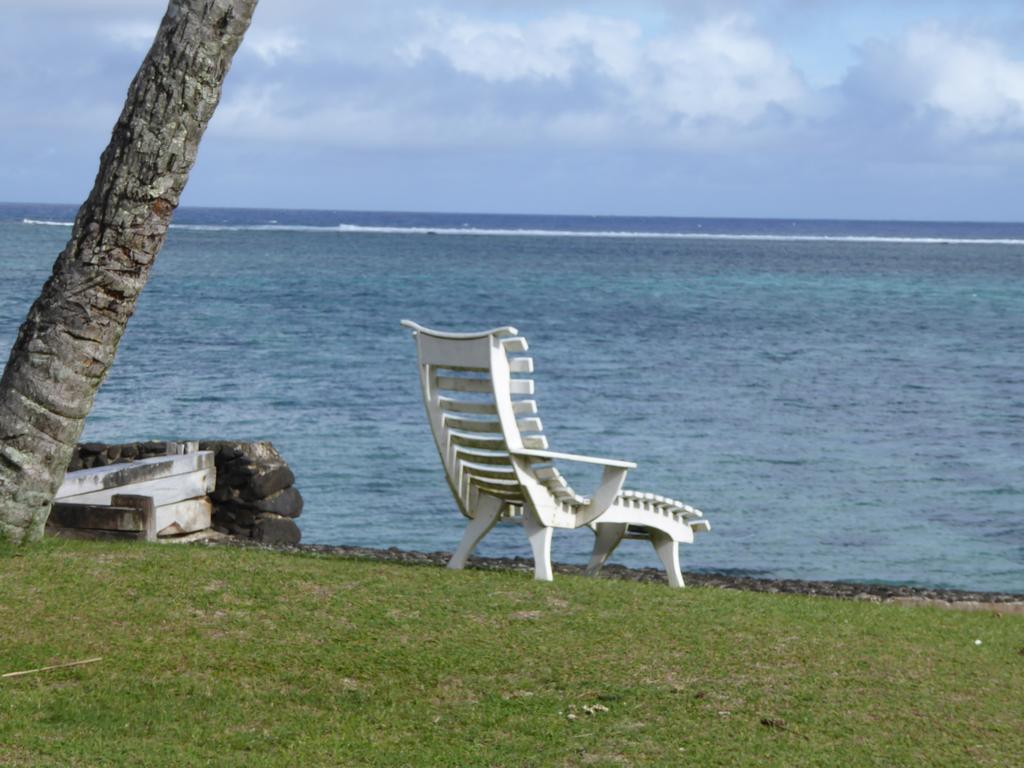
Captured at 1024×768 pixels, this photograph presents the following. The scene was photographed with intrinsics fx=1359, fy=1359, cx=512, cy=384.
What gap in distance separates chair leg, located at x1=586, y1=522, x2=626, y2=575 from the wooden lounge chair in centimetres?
18

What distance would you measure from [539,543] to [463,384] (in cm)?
103

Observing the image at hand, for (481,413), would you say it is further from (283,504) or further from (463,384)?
(283,504)

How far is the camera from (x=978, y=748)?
5156mm

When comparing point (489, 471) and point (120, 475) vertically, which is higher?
point (489, 471)

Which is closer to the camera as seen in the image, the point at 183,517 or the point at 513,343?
the point at 513,343

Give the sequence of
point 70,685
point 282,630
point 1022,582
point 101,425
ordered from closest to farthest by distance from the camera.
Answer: point 70,685 < point 282,630 < point 1022,582 < point 101,425

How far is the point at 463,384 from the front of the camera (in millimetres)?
7953

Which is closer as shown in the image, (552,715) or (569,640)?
(552,715)

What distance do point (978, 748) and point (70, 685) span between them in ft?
11.8

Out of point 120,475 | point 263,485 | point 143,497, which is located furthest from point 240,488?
point 143,497

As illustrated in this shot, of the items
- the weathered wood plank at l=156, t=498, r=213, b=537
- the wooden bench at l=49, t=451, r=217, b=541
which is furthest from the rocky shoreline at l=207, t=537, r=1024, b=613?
the wooden bench at l=49, t=451, r=217, b=541

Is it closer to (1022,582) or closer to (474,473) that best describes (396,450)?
(1022,582)

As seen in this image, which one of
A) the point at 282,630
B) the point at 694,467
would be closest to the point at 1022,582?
the point at 694,467

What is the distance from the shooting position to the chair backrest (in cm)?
757
